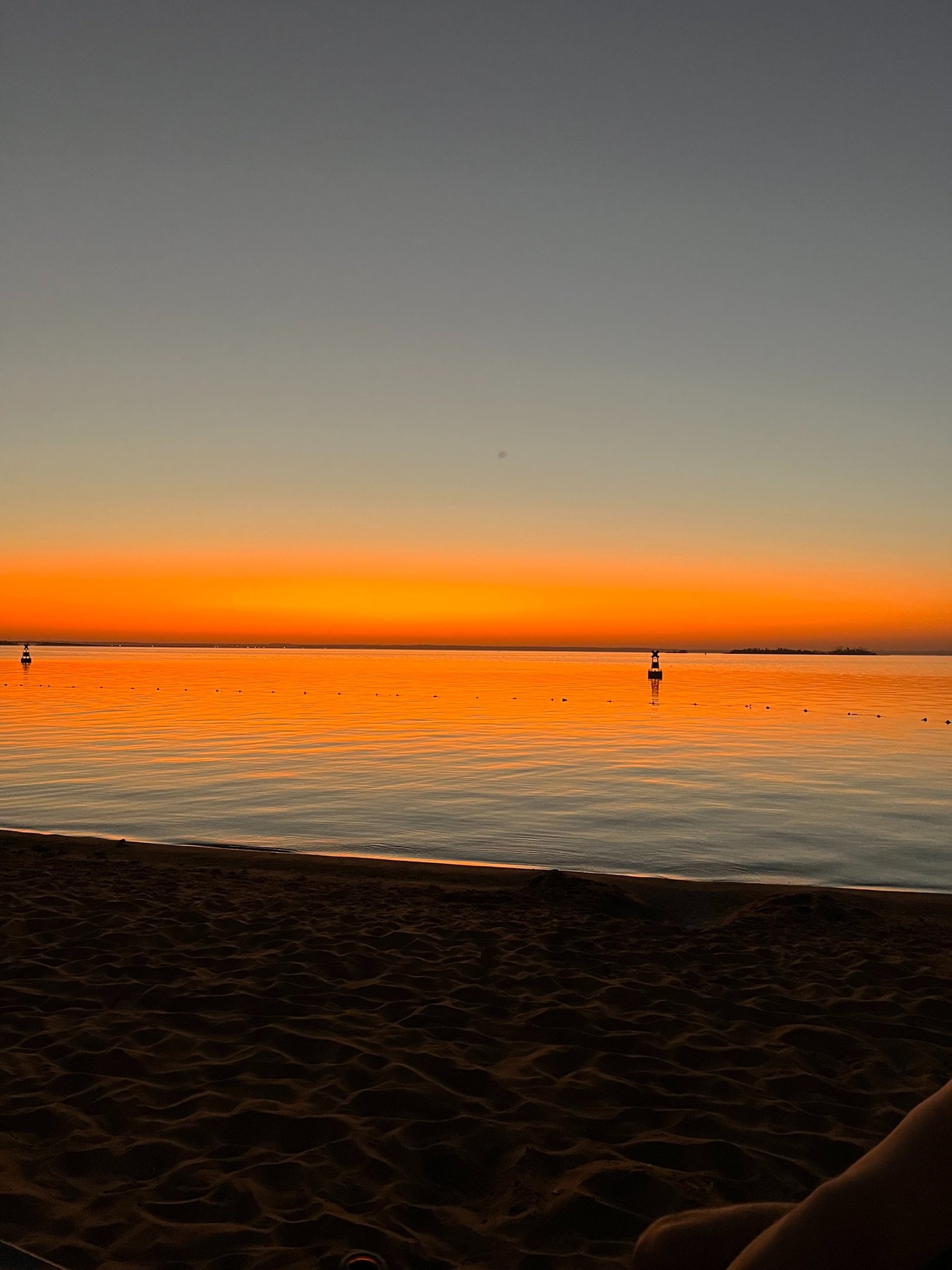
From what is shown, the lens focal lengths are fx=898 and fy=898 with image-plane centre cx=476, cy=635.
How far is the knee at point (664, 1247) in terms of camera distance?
258cm

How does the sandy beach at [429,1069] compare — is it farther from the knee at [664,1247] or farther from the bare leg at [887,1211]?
the bare leg at [887,1211]

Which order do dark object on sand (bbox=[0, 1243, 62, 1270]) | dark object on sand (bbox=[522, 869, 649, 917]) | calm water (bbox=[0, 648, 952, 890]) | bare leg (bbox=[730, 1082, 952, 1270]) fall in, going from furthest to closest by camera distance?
calm water (bbox=[0, 648, 952, 890]), dark object on sand (bbox=[522, 869, 649, 917]), dark object on sand (bbox=[0, 1243, 62, 1270]), bare leg (bbox=[730, 1082, 952, 1270])

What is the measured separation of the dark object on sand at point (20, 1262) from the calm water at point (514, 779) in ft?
37.2

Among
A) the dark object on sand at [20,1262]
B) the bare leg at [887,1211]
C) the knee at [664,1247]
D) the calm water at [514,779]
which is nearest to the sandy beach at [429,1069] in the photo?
the dark object on sand at [20,1262]

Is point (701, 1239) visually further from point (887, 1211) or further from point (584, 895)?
point (584, 895)

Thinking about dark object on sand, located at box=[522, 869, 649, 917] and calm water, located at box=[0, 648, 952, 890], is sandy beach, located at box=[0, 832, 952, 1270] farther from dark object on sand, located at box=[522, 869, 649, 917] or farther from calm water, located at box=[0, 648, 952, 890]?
calm water, located at box=[0, 648, 952, 890]

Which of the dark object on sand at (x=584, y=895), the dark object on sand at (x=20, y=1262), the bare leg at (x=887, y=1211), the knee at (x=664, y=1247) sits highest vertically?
the bare leg at (x=887, y=1211)

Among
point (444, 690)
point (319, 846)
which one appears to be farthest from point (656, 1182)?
point (444, 690)

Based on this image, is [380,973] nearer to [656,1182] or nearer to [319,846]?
[656,1182]

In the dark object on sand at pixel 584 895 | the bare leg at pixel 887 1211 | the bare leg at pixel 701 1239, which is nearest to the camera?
the bare leg at pixel 887 1211

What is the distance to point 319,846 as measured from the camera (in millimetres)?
15359

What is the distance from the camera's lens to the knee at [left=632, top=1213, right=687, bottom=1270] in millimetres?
2582

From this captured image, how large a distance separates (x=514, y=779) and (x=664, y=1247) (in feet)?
67.0

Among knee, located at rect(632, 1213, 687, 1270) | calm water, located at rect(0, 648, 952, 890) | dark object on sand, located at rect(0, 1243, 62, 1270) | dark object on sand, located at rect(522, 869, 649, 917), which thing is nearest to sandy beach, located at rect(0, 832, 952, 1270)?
dark object on sand, located at rect(522, 869, 649, 917)
